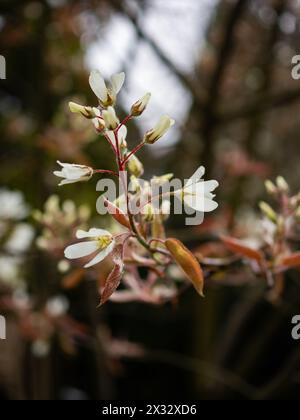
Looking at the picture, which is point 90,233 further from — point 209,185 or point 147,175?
point 147,175

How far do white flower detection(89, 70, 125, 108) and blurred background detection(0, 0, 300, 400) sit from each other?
0.68 metres

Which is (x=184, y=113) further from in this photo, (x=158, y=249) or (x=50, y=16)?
(x=158, y=249)

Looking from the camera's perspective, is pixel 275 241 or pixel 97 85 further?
pixel 275 241

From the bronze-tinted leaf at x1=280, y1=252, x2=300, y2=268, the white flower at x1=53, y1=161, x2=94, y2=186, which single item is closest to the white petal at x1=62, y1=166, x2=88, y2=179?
the white flower at x1=53, y1=161, x2=94, y2=186

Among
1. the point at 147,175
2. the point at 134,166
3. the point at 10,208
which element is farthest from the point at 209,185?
the point at 147,175

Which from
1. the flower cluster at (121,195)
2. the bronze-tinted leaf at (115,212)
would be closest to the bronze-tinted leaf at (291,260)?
the flower cluster at (121,195)

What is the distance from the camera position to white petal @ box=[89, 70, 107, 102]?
0.63 metres

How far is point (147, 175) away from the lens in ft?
9.50

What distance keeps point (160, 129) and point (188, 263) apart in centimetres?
19

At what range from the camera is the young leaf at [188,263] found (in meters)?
0.64

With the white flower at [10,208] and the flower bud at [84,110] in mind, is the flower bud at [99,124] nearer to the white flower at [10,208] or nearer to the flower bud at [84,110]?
the flower bud at [84,110]

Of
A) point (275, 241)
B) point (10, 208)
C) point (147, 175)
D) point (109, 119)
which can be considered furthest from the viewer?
point (147, 175)

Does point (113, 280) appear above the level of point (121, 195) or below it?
below

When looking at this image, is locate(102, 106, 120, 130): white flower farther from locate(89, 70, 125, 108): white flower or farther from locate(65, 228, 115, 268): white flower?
locate(65, 228, 115, 268): white flower
